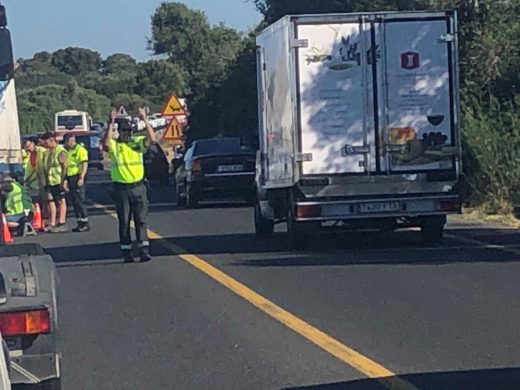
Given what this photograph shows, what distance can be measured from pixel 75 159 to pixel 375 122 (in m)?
8.34

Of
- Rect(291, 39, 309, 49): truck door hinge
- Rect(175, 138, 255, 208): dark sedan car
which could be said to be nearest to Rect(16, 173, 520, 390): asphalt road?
Rect(291, 39, 309, 49): truck door hinge

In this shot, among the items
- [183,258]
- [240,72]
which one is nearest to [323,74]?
[183,258]

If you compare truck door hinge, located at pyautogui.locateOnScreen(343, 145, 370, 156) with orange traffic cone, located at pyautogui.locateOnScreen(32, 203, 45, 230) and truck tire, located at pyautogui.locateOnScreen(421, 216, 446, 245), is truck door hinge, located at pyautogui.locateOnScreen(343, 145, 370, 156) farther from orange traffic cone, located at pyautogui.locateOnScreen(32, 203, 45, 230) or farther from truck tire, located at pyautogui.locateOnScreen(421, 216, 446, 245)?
orange traffic cone, located at pyautogui.locateOnScreen(32, 203, 45, 230)

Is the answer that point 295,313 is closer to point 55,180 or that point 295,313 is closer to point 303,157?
point 303,157

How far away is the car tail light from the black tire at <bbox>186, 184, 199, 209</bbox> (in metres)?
22.7

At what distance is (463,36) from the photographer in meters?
27.1

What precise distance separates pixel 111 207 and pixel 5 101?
570 inches

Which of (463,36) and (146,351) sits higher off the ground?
(463,36)

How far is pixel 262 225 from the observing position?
21.2 meters

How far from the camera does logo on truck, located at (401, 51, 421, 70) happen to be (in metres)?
18.4

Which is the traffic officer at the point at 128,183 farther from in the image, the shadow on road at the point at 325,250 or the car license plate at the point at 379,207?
the car license plate at the point at 379,207

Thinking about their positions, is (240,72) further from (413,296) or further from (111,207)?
(413,296)

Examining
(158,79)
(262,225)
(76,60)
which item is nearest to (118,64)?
(76,60)

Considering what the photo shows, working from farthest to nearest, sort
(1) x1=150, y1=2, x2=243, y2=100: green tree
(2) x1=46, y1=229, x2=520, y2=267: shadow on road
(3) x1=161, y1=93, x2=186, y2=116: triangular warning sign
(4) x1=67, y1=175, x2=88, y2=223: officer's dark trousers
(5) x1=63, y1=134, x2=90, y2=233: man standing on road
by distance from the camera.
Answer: (1) x1=150, y1=2, x2=243, y2=100: green tree → (3) x1=161, y1=93, x2=186, y2=116: triangular warning sign → (5) x1=63, y1=134, x2=90, y2=233: man standing on road → (4) x1=67, y1=175, x2=88, y2=223: officer's dark trousers → (2) x1=46, y1=229, x2=520, y2=267: shadow on road
